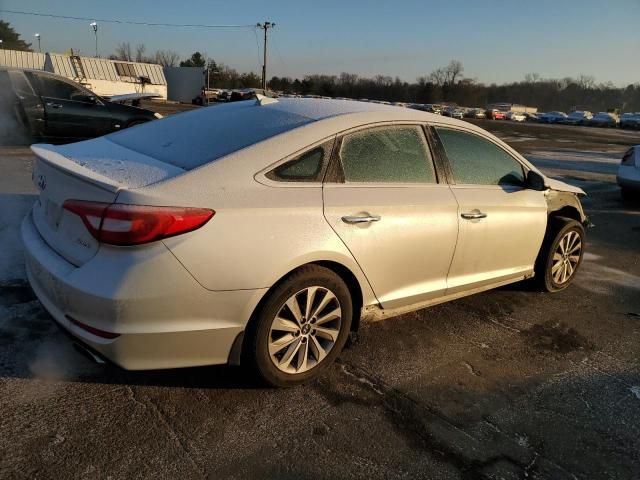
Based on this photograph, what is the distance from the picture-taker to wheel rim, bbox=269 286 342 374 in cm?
284

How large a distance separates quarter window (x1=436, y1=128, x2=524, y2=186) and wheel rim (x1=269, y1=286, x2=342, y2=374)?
1.42 m

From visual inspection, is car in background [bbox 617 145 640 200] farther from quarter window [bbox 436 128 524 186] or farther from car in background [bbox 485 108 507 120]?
car in background [bbox 485 108 507 120]

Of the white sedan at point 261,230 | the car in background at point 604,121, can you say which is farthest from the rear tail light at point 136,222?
the car in background at point 604,121

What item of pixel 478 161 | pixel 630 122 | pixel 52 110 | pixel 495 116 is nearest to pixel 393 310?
pixel 478 161

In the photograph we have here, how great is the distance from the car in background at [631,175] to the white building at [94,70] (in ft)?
109

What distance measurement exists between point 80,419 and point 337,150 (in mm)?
1971

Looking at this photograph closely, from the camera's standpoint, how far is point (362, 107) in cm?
353

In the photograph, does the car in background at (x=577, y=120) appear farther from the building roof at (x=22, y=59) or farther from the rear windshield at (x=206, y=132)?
the rear windshield at (x=206, y=132)

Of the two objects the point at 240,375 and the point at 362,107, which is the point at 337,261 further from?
the point at 362,107

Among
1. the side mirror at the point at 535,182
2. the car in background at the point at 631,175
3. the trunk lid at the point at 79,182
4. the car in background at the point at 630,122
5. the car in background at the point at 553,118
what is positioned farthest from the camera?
the car in background at the point at 553,118

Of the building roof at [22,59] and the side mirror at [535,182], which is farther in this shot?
the building roof at [22,59]

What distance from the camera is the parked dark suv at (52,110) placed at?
967 cm

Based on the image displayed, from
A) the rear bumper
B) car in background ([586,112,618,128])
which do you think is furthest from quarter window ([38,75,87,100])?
car in background ([586,112,618,128])

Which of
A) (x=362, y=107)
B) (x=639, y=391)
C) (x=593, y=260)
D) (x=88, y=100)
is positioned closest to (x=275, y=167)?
(x=362, y=107)
